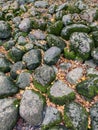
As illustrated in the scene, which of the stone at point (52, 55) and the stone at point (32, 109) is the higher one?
the stone at point (52, 55)

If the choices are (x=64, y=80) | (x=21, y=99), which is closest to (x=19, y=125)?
(x=21, y=99)

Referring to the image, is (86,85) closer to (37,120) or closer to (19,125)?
(37,120)

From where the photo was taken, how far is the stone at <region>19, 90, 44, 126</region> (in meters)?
6.56

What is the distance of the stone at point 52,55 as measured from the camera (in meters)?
7.74

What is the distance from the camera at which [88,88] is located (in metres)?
6.80

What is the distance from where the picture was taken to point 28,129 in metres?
6.61

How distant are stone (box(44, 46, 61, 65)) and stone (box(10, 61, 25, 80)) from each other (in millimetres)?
806

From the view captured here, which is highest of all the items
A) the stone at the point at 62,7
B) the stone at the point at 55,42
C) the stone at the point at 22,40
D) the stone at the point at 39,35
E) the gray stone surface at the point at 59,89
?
the stone at the point at 62,7

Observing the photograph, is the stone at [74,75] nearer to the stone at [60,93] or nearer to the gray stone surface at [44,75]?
the stone at [60,93]

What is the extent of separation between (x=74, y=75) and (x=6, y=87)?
206cm

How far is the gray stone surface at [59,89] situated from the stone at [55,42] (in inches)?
56.8

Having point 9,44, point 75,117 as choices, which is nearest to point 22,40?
point 9,44

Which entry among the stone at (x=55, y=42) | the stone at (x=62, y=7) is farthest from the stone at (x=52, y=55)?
the stone at (x=62, y=7)

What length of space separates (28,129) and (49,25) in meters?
4.04
